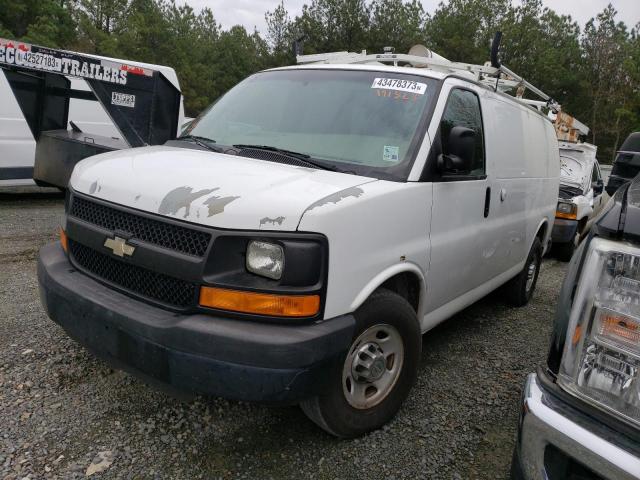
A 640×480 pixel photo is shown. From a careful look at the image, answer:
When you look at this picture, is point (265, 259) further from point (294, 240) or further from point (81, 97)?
point (81, 97)

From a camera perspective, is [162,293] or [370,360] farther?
[370,360]

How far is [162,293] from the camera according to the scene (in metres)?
2.33

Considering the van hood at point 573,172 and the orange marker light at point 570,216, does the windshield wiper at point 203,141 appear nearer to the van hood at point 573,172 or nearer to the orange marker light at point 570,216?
the orange marker light at point 570,216

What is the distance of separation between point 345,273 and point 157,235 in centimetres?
89

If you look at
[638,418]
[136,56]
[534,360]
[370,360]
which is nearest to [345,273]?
[370,360]

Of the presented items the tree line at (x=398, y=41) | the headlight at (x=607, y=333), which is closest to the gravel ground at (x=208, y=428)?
the headlight at (x=607, y=333)

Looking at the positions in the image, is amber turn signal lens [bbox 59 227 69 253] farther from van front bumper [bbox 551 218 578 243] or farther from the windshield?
van front bumper [bbox 551 218 578 243]

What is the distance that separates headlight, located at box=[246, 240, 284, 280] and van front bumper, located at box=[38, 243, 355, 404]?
225 mm

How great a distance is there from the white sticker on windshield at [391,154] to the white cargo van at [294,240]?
0.4 inches

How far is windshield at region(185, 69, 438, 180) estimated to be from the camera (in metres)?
2.85

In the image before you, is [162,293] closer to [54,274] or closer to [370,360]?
[54,274]

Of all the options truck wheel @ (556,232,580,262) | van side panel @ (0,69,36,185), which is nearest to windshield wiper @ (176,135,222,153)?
van side panel @ (0,69,36,185)

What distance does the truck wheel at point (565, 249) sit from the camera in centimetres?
784

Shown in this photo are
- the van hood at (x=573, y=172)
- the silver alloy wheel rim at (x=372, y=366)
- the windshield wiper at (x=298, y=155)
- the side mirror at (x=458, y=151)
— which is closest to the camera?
the silver alloy wheel rim at (x=372, y=366)
